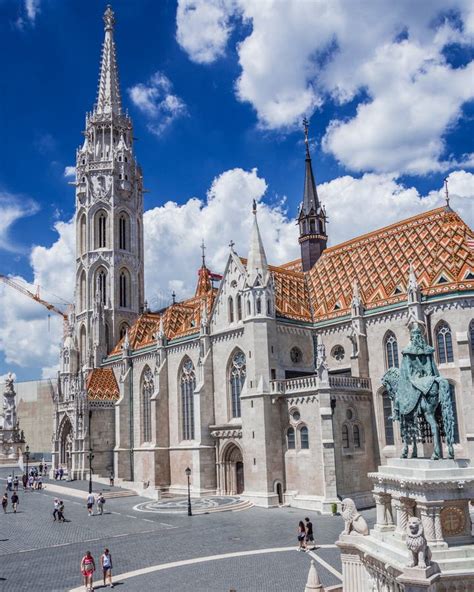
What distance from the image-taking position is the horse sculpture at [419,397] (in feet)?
51.0

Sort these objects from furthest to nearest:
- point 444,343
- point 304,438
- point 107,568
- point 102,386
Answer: point 102,386 → point 304,438 → point 444,343 → point 107,568

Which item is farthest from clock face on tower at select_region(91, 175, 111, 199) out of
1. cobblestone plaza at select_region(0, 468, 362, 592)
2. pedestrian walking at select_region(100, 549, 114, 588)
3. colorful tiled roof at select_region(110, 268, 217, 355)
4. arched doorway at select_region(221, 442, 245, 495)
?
pedestrian walking at select_region(100, 549, 114, 588)

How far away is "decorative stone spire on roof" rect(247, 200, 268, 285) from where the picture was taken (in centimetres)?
4022

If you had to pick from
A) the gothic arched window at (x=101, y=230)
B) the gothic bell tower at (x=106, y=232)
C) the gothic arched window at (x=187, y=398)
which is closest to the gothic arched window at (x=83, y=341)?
the gothic bell tower at (x=106, y=232)

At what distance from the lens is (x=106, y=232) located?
216 feet

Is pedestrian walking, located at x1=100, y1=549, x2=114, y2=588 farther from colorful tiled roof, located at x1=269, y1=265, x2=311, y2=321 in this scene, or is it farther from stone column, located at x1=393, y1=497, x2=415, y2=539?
colorful tiled roof, located at x1=269, y1=265, x2=311, y2=321

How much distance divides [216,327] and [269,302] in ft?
19.8

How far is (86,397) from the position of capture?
180ft

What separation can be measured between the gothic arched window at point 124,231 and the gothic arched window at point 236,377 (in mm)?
28033

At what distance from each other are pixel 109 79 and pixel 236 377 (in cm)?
4433

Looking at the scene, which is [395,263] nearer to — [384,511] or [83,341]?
[384,511]

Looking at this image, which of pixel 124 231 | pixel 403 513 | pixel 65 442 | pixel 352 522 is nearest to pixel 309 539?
pixel 352 522

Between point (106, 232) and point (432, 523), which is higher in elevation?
point (106, 232)

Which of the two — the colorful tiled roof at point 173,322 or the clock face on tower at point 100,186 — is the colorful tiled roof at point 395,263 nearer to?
the colorful tiled roof at point 173,322
